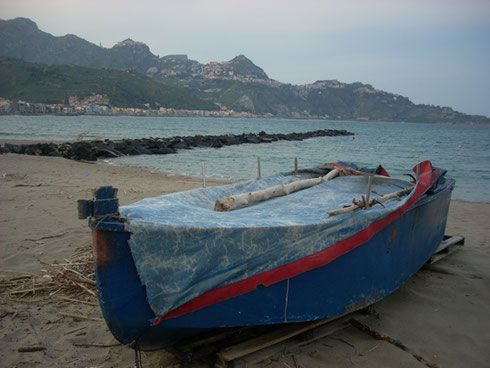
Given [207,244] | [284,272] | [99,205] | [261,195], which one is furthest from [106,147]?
[284,272]

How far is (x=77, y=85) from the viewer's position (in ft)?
336

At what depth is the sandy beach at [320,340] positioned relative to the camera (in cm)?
326

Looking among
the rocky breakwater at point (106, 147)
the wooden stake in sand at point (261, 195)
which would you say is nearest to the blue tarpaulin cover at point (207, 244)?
the wooden stake in sand at point (261, 195)

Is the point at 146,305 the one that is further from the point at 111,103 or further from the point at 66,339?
the point at 111,103

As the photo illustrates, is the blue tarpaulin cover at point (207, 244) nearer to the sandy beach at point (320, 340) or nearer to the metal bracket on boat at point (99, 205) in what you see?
the metal bracket on boat at point (99, 205)

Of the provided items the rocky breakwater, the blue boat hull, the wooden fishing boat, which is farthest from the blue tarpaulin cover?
the rocky breakwater

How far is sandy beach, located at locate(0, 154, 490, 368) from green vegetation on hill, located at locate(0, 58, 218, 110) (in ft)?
330

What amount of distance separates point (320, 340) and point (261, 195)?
1.82 metres

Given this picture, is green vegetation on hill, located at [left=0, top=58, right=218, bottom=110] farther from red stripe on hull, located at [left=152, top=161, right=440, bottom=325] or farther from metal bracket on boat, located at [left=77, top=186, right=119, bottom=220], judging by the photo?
red stripe on hull, located at [left=152, top=161, right=440, bottom=325]

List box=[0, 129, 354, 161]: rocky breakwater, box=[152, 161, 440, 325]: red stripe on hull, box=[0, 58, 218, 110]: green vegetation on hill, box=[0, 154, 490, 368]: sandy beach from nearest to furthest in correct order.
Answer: box=[152, 161, 440, 325]: red stripe on hull
box=[0, 154, 490, 368]: sandy beach
box=[0, 129, 354, 161]: rocky breakwater
box=[0, 58, 218, 110]: green vegetation on hill

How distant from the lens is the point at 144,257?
272 centimetres

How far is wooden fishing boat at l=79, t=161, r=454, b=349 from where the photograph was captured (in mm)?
2727

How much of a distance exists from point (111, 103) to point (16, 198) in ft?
340

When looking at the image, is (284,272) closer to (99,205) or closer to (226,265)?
(226,265)
